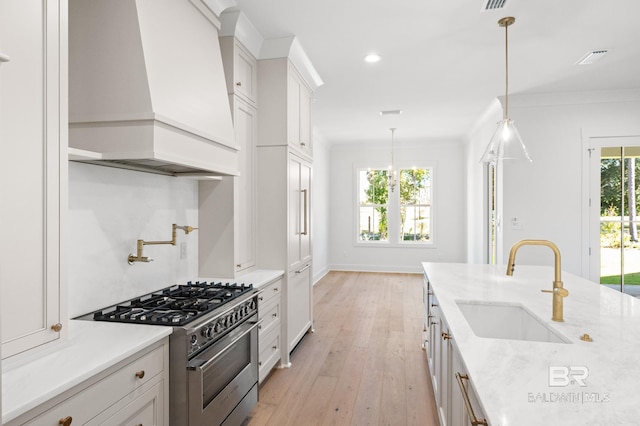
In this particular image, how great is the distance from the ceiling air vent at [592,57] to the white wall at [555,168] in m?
0.98

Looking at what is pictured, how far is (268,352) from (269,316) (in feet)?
0.88

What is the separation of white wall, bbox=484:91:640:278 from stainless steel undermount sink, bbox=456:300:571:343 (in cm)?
298

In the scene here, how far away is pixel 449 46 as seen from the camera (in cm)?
317

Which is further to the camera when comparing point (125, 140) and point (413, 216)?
point (413, 216)

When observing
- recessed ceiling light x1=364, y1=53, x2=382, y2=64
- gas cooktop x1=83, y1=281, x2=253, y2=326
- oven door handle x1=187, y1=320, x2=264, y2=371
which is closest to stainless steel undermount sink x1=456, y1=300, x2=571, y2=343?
oven door handle x1=187, y1=320, x2=264, y2=371

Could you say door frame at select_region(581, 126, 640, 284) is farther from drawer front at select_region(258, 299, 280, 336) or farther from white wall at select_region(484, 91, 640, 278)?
drawer front at select_region(258, 299, 280, 336)

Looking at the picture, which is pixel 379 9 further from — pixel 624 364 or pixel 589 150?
pixel 589 150

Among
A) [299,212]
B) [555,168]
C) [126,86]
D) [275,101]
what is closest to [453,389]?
[126,86]

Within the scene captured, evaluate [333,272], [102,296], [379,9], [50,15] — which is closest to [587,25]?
[379,9]

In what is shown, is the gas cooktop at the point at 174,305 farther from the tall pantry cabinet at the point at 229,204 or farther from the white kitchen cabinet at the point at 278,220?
the white kitchen cabinet at the point at 278,220

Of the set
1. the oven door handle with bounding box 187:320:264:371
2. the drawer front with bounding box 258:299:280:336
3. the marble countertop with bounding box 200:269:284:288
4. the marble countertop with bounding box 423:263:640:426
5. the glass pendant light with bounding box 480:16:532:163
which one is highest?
the glass pendant light with bounding box 480:16:532:163

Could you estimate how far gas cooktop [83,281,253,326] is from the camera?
1.72m

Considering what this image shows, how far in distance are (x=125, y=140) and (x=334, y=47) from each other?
2.11m

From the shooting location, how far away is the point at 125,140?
1699 mm
